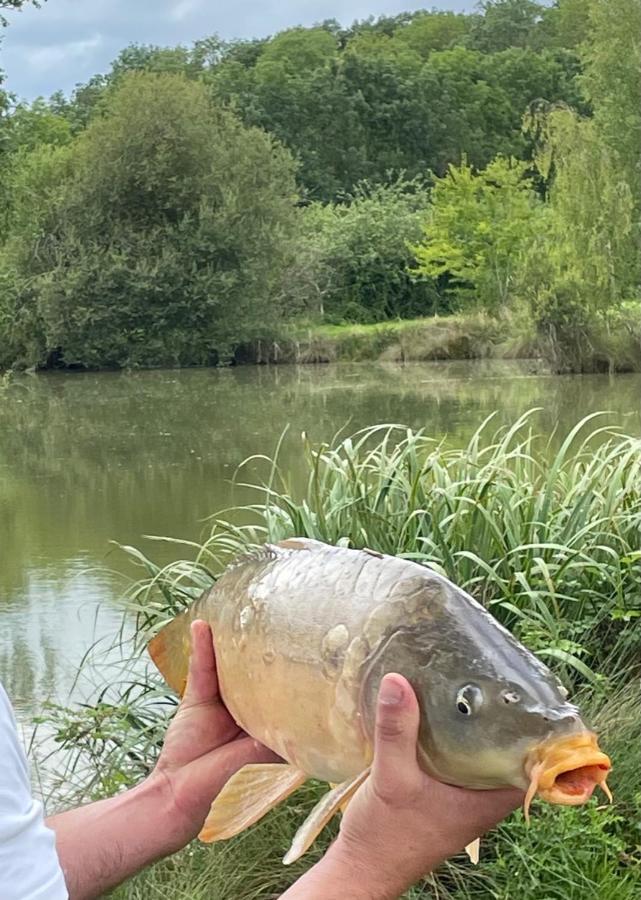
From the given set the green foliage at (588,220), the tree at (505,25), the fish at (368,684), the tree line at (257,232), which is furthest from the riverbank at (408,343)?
the tree at (505,25)

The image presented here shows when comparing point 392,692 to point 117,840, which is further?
point 117,840

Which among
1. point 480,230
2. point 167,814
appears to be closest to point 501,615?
point 167,814

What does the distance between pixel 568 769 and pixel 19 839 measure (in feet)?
1.64

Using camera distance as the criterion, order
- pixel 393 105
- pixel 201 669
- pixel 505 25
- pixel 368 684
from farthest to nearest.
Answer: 1. pixel 505 25
2. pixel 393 105
3. pixel 201 669
4. pixel 368 684

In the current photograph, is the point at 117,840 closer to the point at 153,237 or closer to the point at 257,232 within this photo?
the point at 153,237

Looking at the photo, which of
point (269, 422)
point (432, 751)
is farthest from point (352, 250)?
point (432, 751)

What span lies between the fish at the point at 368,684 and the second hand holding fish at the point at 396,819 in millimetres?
19

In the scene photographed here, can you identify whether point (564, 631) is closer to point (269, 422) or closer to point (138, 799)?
point (138, 799)

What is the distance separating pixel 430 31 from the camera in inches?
2640

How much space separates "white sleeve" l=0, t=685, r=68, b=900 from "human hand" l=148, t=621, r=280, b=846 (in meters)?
0.32

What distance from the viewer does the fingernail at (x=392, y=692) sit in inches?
39.2

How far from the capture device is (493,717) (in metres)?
0.98

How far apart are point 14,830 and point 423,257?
34.5 meters

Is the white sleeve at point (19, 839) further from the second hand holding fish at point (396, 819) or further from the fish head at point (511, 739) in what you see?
the fish head at point (511, 739)
